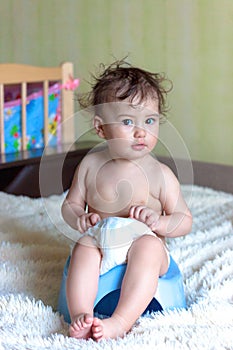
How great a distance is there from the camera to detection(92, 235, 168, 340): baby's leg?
99cm

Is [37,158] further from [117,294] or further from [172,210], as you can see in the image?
[117,294]

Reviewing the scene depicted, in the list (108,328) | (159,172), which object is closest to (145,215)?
(159,172)

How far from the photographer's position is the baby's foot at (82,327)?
971 millimetres

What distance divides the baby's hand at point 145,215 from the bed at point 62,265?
0.14 metres

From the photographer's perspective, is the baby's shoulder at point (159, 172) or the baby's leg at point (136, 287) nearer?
the baby's leg at point (136, 287)

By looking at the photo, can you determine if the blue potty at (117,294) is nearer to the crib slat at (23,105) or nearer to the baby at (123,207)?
the baby at (123,207)

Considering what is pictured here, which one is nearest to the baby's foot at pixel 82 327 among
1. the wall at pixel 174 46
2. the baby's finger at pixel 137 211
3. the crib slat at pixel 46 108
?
the baby's finger at pixel 137 211

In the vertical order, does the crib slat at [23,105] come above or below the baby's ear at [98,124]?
below

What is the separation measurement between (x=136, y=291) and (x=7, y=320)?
0.76ft

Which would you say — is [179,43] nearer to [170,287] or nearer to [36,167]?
[36,167]

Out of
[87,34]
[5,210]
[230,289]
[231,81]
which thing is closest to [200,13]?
[231,81]

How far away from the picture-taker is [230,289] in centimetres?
120

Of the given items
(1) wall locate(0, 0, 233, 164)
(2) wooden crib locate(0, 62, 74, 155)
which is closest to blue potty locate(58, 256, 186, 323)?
(1) wall locate(0, 0, 233, 164)

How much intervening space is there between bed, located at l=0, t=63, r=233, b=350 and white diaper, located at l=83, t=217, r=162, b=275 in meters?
0.11
